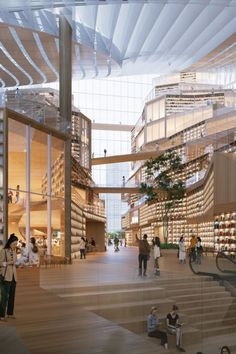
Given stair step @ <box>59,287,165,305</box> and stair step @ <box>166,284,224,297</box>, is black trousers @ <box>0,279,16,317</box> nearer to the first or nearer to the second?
stair step @ <box>59,287,165,305</box>

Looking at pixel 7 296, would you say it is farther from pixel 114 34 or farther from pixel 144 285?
pixel 114 34

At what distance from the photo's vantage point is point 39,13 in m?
28.7

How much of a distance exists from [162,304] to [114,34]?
2806 centimetres

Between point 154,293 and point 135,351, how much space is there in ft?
17.8

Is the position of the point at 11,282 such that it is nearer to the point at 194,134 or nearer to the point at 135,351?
the point at 135,351

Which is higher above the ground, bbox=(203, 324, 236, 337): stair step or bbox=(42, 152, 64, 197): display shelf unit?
bbox=(42, 152, 64, 197): display shelf unit

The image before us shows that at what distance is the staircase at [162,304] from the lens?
9773 millimetres

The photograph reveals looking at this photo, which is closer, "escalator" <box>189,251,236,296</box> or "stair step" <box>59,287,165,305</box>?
"stair step" <box>59,287,165,305</box>

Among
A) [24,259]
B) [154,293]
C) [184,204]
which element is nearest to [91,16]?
[184,204]

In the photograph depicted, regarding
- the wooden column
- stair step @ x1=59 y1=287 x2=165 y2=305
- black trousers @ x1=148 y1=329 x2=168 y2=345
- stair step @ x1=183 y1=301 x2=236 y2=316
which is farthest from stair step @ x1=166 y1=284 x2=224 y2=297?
the wooden column

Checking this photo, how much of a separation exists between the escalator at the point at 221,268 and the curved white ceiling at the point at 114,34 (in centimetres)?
1629

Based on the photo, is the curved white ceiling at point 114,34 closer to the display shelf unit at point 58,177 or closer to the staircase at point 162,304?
the display shelf unit at point 58,177

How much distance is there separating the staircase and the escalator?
8.5 inches

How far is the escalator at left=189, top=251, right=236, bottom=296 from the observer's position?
483 inches
